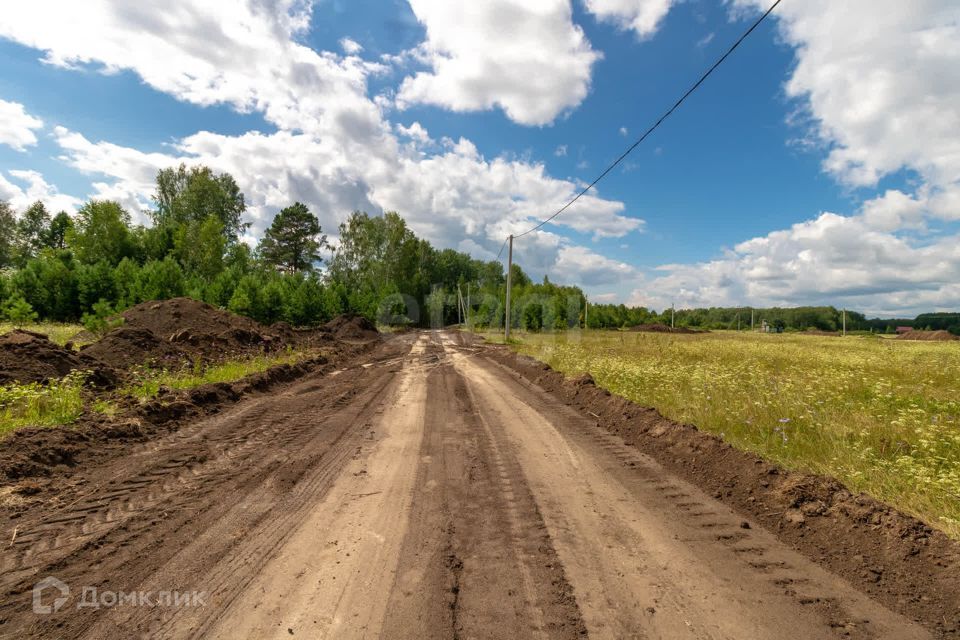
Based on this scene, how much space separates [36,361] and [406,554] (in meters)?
8.71

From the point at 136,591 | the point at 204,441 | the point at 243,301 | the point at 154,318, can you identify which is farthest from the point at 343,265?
the point at 136,591

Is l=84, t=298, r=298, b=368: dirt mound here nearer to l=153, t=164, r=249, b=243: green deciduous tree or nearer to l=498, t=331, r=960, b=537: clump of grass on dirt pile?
l=498, t=331, r=960, b=537: clump of grass on dirt pile

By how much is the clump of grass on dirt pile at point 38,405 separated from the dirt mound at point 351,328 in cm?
2300

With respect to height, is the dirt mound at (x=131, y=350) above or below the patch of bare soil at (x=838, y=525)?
above

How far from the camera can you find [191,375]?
33.7 feet

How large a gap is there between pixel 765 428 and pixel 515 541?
488 cm

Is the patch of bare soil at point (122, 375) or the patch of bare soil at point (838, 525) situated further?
the patch of bare soil at point (122, 375)

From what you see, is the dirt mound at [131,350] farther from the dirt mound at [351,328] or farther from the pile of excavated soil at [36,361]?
the dirt mound at [351,328]

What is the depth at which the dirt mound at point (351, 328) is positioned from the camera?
100 feet

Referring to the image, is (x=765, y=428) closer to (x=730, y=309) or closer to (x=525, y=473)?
(x=525, y=473)

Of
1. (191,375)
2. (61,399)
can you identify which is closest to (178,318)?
(191,375)

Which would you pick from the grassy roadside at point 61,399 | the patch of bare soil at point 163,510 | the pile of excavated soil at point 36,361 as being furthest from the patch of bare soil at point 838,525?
the pile of excavated soil at point 36,361

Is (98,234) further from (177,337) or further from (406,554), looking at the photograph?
(406,554)

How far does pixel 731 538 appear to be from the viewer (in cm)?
349
